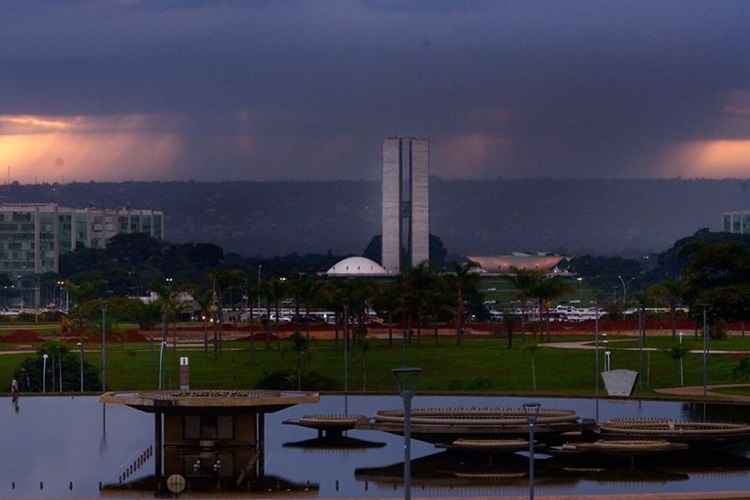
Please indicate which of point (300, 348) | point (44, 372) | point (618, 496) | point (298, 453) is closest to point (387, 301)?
point (300, 348)

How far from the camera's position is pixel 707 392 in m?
74.5

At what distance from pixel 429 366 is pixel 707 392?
19.8 m

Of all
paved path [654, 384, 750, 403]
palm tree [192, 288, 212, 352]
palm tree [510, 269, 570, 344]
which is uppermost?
palm tree [510, 269, 570, 344]

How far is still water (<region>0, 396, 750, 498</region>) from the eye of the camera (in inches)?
1949

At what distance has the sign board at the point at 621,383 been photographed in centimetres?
7208

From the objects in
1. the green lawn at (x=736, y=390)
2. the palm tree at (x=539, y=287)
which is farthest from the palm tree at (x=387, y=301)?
the green lawn at (x=736, y=390)

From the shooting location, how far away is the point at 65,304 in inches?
7436

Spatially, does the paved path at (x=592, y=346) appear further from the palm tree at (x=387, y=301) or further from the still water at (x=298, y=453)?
the still water at (x=298, y=453)

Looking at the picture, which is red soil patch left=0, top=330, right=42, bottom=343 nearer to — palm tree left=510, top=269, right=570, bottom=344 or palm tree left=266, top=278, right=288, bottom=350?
palm tree left=266, top=278, right=288, bottom=350

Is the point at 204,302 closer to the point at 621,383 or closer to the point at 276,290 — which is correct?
the point at 276,290

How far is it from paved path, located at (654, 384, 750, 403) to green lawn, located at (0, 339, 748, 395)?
43.3 inches

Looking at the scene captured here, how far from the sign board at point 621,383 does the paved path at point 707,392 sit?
7.11ft

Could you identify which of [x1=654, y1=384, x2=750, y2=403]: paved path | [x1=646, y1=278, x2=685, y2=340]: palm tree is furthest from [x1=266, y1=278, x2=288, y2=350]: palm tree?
[x1=654, y1=384, x2=750, y2=403]: paved path

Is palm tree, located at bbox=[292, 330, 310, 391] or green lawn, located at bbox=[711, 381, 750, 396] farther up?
palm tree, located at bbox=[292, 330, 310, 391]
